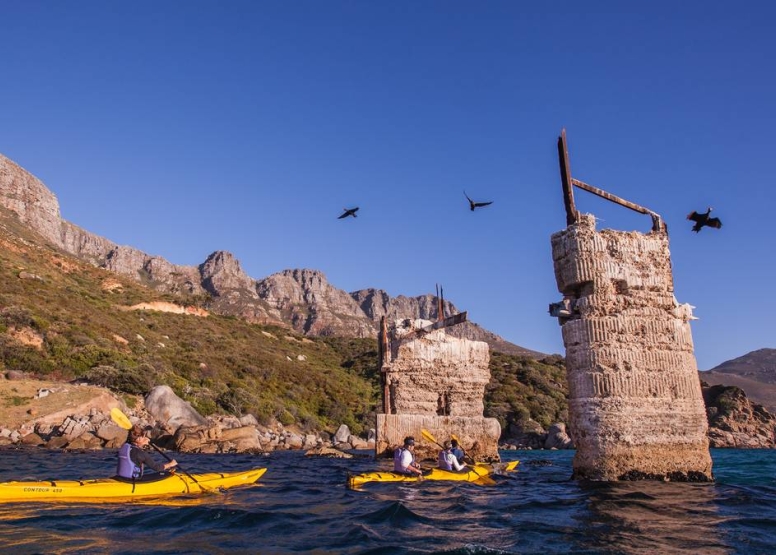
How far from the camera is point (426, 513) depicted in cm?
756

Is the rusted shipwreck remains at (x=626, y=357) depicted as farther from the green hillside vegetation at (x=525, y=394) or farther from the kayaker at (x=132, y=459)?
the green hillside vegetation at (x=525, y=394)

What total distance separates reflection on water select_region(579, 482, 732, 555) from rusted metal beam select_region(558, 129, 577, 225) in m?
4.47

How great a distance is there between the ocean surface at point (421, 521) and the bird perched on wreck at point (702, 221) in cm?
424

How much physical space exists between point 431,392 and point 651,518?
7.96m

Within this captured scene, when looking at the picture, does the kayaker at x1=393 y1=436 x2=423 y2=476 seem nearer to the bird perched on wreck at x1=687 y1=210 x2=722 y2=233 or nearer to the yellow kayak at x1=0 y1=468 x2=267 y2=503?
the yellow kayak at x1=0 y1=468 x2=267 y2=503

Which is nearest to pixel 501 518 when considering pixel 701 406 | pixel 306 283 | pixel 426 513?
pixel 426 513

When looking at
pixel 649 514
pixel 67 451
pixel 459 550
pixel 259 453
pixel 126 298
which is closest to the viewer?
pixel 459 550

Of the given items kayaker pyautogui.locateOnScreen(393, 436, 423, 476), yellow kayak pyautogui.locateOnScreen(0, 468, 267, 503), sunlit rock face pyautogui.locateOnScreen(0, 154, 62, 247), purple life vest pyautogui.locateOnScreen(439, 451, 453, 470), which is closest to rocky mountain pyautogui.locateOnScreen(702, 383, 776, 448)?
purple life vest pyautogui.locateOnScreen(439, 451, 453, 470)

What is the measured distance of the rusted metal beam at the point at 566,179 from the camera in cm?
977

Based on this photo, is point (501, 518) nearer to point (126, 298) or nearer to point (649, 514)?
point (649, 514)

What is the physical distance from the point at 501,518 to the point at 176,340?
3618cm

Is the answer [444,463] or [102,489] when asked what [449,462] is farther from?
[102,489]

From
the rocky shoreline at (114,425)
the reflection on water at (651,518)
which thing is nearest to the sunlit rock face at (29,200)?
the rocky shoreline at (114,425)

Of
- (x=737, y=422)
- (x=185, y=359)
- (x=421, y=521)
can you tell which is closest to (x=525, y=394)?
(x=737, y=422)
